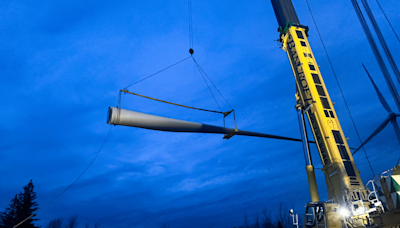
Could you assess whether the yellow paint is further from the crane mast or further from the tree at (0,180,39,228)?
the tree at (0,180,39,228)

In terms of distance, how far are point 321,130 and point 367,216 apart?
6.51m

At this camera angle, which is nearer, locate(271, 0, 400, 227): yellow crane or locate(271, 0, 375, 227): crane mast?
locate(271, 0, 400, 227): yellow crane

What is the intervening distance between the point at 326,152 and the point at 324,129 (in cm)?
168

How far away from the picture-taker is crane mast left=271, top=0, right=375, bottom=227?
1553 centimetres

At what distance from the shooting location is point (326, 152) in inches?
Answer: 701

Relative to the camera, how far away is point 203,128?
54.2 ft

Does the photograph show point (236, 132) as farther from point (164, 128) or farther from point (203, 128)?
point (164, 128)

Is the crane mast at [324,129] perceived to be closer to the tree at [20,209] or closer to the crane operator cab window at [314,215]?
the crane operator cab window at [314,215]

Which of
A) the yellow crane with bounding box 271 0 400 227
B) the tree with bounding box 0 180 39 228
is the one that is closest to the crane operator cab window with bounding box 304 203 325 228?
the yellow crane with bounding box 271 0 400 227

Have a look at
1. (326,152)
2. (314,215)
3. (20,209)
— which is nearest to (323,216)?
(314,215)

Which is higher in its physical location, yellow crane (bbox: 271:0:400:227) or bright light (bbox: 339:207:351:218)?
yellow crane (bbox: 271:0:400:227)

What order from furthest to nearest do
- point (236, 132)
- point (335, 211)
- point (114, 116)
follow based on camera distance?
point (236, 132) < point (335, 211) < point (114, 116)

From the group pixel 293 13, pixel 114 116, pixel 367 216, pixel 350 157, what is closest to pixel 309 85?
pixel 350 157

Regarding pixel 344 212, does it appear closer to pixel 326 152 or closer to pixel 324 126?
pixel 326 152
